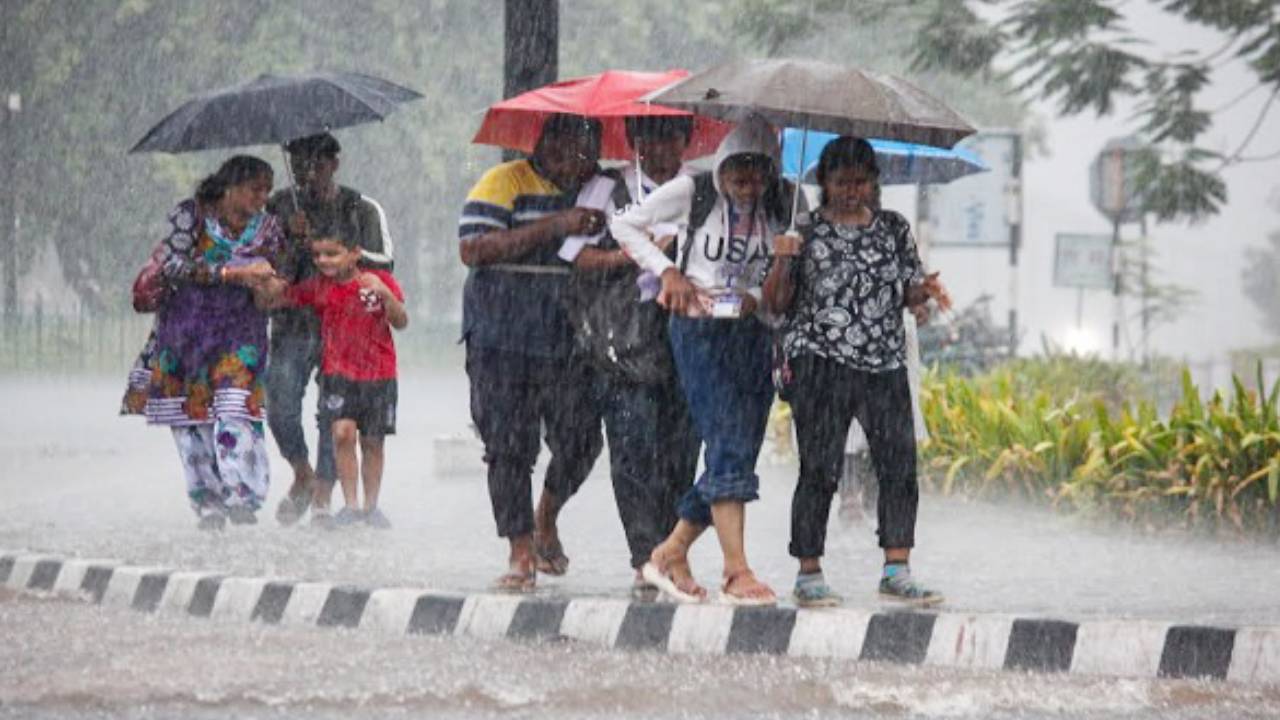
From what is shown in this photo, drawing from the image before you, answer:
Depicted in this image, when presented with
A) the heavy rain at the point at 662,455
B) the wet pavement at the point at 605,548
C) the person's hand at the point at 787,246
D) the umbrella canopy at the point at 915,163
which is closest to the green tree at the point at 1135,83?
the heavy rain at the point at 662,455

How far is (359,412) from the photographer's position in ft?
38.7

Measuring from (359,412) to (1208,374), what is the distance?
42.7 meters

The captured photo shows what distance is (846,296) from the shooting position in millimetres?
8359

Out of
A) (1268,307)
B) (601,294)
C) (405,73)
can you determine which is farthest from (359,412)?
(1268,307)

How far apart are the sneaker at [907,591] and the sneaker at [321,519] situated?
3970mm

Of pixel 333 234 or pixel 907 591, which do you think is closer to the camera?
pixel 907 591

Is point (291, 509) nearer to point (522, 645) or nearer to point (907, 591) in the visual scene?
point (522, 645)

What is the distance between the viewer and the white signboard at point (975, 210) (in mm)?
29344

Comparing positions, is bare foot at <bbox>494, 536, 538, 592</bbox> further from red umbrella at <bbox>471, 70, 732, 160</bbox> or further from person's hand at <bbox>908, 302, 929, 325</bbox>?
person's hand at <bbox>908, 302, 929, 325</bbox>

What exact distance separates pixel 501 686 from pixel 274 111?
4.19 metres

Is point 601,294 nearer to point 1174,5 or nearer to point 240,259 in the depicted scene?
point 240,259

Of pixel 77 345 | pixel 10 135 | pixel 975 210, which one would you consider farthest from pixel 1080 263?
pixel 10 135

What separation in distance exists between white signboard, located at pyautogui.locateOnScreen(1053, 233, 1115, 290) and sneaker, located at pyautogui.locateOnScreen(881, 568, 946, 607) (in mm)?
30846

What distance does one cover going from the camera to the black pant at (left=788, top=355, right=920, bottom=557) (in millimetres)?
8461
